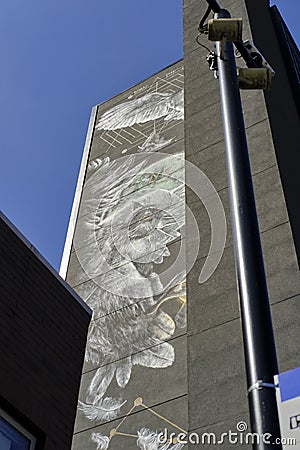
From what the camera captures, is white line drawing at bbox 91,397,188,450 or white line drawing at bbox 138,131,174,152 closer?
white line drawing at bbox 91,397,188,450

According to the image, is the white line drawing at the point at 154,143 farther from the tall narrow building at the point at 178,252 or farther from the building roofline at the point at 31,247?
the building roofline at the point at 31,247

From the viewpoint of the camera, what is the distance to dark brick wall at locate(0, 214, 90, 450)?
7.40 m

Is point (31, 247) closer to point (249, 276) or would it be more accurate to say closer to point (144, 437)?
point (249, 276)

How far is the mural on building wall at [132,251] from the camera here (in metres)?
17.0

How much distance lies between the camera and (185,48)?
76.6ft

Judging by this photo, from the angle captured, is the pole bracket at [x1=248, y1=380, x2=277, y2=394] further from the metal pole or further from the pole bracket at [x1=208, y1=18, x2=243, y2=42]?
the pole bracket at [x1=208, y1=18, x2=243, y2=42]

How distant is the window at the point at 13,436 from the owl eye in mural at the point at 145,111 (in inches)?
704

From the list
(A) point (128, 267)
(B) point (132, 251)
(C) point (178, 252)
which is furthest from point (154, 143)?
(C) point (178, 252)

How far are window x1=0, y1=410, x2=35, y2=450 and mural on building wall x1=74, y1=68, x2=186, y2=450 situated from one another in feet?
25.8

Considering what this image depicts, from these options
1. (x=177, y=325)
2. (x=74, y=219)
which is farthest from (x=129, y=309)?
(x=74, y=219)

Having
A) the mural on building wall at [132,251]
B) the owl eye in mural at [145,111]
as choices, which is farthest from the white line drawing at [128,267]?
the owl eye in mural at [145,111]

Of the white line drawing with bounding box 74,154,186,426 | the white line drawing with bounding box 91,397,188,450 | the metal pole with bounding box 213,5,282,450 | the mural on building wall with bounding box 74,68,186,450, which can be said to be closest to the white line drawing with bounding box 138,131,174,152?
the mural on building wall with bounding box 74,68,186,450

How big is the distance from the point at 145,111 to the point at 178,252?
337 inches

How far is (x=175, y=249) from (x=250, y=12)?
8.43 m
